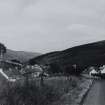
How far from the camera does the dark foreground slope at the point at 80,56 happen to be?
6776mm

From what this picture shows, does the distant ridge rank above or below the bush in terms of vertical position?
above

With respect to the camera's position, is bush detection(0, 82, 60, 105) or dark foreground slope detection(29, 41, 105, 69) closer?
dark foreground slope detection(29, 41, 105, 69)

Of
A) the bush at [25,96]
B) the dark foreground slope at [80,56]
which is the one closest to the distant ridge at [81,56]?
the dark foreground slope at [80,56]

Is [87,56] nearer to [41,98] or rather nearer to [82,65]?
[82,65]

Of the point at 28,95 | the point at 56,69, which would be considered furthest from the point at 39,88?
the point at 56,69

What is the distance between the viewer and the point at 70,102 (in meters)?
15.5

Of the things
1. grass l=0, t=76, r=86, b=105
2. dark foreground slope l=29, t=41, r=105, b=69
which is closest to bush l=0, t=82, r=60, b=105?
grass l=0, t=76, r=86, b=105

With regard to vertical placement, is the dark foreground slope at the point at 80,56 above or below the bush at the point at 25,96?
above

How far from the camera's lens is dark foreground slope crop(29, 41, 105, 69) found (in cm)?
678

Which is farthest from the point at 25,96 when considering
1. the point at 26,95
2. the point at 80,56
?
the point at 80,56

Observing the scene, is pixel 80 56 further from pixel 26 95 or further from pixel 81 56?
pixel 26 95

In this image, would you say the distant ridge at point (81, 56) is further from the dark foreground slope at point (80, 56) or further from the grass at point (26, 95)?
the grass at point (26, 95)

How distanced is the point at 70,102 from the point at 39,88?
6.68 ft

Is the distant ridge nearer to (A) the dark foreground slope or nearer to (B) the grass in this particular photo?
(A) the dark foreground slope
